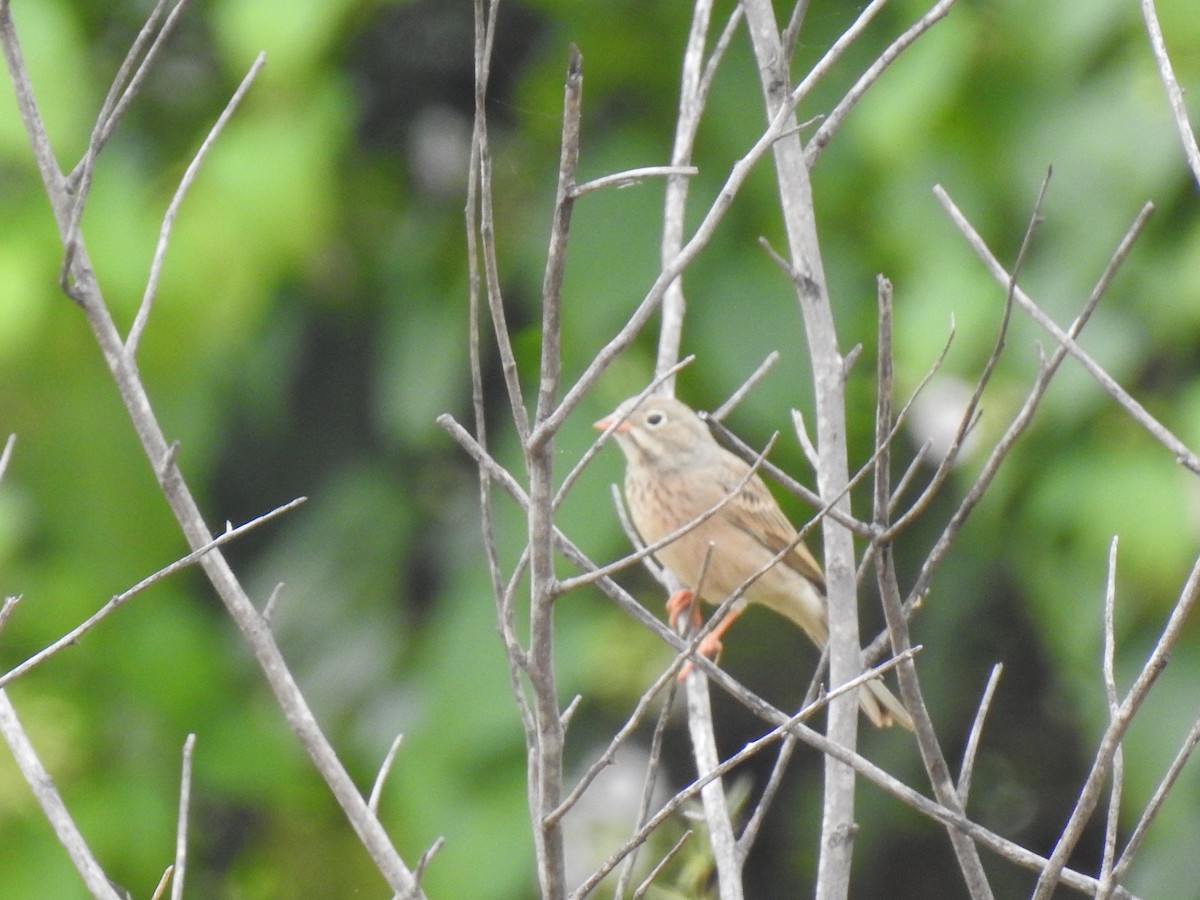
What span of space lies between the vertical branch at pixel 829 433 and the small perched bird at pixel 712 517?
210 centimetres

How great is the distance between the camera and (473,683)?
170 inches

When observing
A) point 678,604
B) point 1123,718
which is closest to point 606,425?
point 678,604

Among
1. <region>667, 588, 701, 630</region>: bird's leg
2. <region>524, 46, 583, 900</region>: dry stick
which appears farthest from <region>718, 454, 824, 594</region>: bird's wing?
<region>524, 46, 583, 900</region>: dry stick

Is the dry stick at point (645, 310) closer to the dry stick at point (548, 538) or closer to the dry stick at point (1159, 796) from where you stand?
the dry stick at point (548, 538)

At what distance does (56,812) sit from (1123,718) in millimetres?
1358

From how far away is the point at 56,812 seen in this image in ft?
6.97

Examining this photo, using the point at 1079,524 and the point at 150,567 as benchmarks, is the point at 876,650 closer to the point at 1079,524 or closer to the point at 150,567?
the point at 1079,524

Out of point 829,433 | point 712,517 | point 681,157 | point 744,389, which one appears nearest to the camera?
point 829,433

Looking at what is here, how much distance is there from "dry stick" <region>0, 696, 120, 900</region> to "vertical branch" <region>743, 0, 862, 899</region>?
969 millimetres

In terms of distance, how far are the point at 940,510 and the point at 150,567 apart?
7.53 feet

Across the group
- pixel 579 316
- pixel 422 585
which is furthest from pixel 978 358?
pixel 422 585

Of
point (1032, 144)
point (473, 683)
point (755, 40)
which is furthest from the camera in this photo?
point (473, 683)

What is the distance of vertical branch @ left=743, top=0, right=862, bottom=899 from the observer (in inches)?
92.4

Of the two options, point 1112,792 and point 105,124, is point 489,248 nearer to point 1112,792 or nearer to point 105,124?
point 105,124
